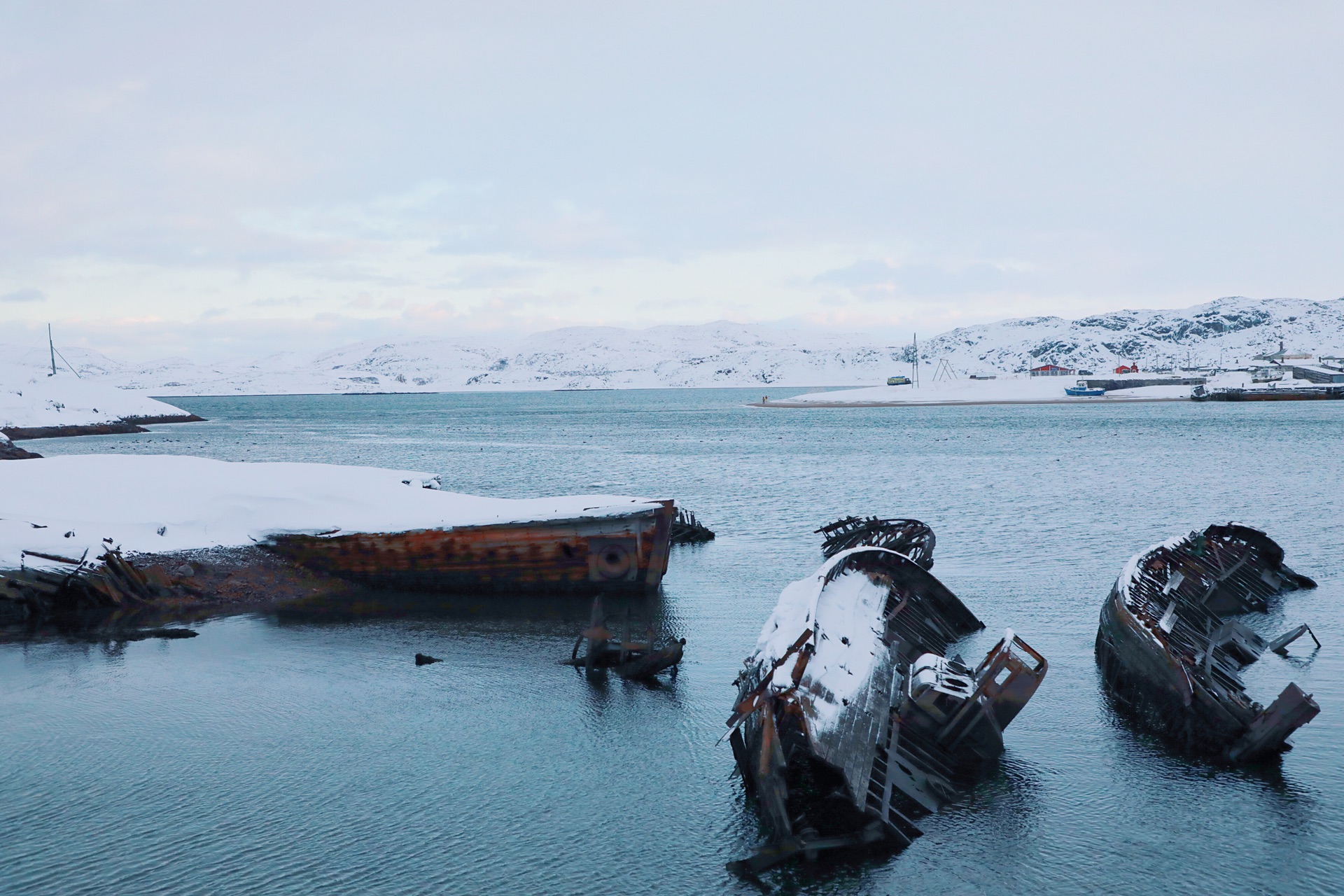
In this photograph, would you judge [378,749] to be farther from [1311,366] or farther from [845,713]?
[1311,366]

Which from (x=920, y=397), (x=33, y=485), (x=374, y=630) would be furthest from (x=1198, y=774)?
(x=920, y=397)

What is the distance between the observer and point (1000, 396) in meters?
184

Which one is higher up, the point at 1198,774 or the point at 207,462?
the point at 207,462

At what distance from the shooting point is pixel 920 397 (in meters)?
183

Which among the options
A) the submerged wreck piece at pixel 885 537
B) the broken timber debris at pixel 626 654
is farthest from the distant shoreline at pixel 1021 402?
the broken timber debris at pixel 626 654

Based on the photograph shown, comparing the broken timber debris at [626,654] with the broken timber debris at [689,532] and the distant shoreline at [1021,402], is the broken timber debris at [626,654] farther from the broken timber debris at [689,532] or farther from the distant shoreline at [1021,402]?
the distant shoreline at [1021,402]

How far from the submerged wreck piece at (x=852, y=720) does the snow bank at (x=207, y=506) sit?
9.96m

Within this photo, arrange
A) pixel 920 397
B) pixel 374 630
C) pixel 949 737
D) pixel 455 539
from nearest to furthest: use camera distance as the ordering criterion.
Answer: pixel 949 737 → pixel 374 630 → pixel 455 539 → pixel 920 397

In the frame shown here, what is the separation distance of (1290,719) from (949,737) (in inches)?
190

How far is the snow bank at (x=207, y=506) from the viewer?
26.5m

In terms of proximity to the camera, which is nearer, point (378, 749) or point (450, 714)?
point (378, 749)

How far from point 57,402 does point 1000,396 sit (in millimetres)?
150276

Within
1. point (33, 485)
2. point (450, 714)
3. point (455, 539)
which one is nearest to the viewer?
point (450, 714)

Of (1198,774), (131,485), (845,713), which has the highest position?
(131,485)
